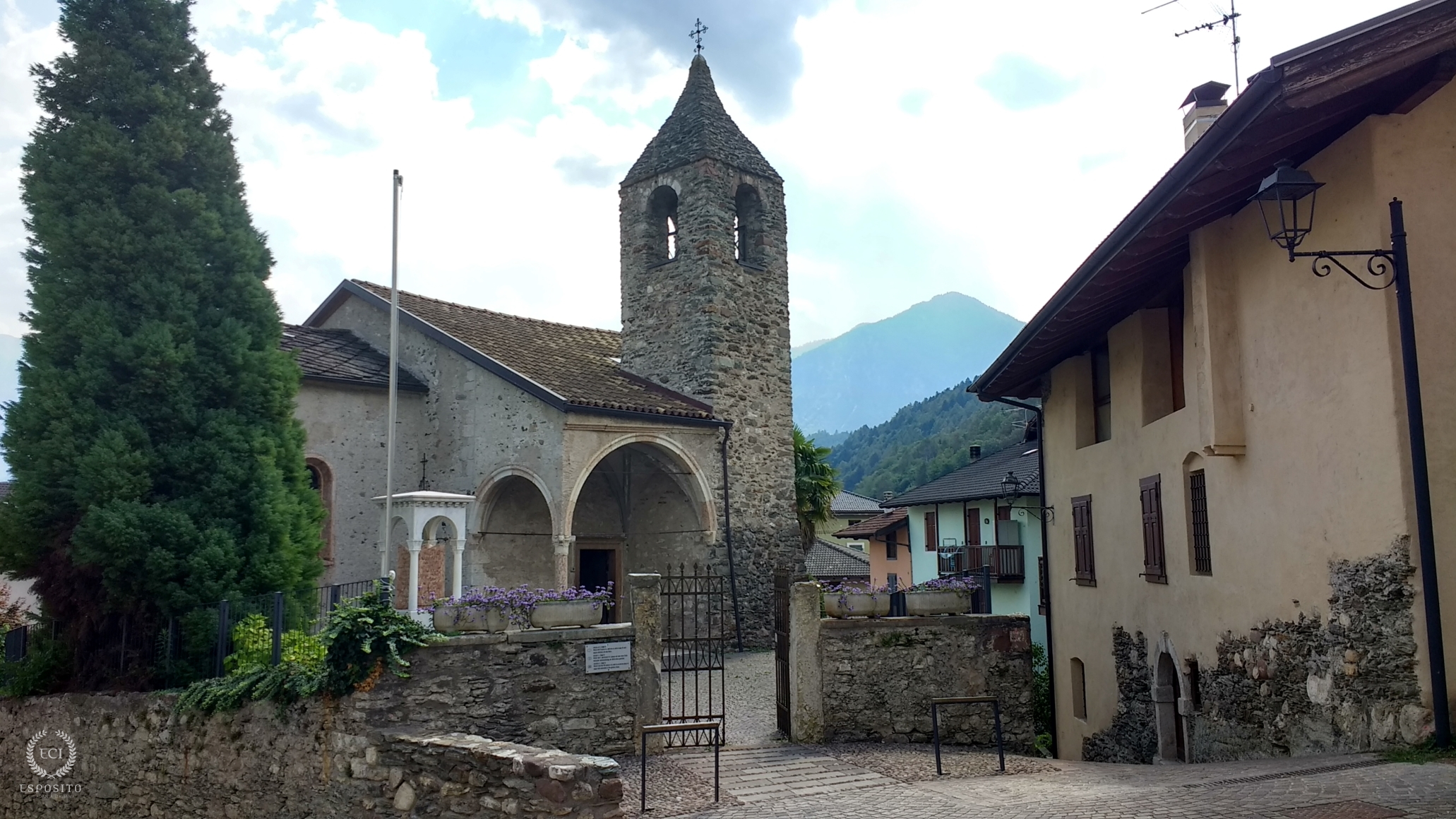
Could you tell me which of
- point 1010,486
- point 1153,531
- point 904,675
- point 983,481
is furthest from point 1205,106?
point 983,481

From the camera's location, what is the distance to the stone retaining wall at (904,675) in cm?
1166

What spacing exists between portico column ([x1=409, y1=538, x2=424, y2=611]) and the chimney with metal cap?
421 inches

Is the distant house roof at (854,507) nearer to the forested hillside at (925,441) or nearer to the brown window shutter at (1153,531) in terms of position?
the forested hillside at (925,441)

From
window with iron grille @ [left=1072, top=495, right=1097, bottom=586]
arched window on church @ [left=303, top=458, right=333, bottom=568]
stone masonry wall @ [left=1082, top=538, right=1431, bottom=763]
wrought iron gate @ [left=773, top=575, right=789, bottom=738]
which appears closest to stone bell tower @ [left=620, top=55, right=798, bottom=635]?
arched window on church @ [left=303, top=458, right=333, bottom=568]

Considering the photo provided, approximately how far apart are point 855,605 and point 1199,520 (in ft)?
12.4

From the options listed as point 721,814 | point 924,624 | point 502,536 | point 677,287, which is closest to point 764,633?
point 502,536

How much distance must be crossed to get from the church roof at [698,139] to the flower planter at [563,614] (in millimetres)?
13150

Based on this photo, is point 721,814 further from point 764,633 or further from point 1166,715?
point 764,633

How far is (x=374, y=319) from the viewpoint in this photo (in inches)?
843

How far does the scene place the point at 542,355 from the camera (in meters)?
21.3

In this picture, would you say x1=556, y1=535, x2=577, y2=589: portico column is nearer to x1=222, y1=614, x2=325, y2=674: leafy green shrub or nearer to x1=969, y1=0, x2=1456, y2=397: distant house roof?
x1=222, y1=614, x2=325, y2=674: leafy green shrub

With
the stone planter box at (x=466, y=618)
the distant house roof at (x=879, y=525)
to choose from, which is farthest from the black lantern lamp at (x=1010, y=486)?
the stone planter box at (x=466, y=618)

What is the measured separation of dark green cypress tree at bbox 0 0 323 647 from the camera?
12195mm

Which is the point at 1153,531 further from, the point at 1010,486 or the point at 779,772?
the point at 1010,486
